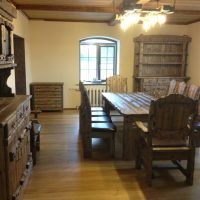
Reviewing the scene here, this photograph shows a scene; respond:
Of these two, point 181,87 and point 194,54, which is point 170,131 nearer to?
point 181,87

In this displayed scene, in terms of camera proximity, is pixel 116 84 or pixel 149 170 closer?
pixel 149 170

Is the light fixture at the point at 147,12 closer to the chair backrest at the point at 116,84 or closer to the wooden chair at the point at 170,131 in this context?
the wooden chair at the point at 170,131

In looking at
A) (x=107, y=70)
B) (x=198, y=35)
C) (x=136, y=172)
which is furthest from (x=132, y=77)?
(x=136, y=172)

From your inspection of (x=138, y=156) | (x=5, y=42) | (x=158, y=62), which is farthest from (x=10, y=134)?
(x=158, y=62)

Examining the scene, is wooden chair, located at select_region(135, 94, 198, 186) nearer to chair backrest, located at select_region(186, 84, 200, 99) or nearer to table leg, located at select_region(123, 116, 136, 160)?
table leg, located at select_region(123, 116, 136, 160)

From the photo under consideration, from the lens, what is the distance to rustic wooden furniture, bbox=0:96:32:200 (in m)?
2.02

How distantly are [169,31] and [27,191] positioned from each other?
5.82 meters

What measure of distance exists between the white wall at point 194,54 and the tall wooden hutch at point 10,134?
16.2ft

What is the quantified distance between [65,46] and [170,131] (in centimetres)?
469

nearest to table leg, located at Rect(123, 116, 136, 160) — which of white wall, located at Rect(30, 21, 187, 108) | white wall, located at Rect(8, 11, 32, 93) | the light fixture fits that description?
the light fixture

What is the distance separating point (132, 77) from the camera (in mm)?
7148

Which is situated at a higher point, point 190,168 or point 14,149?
point 14,149

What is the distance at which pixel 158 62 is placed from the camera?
273 inches

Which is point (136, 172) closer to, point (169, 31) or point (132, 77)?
point (132, 77)
